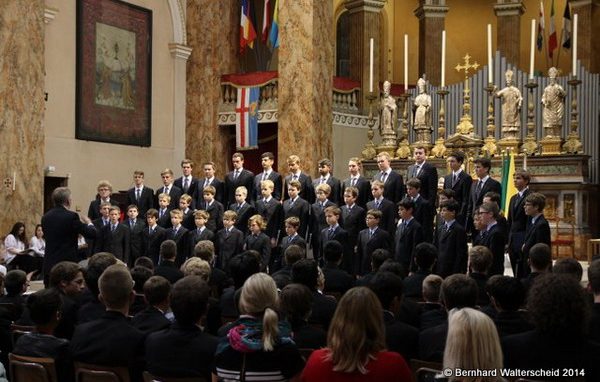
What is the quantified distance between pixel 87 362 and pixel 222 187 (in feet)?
22.7

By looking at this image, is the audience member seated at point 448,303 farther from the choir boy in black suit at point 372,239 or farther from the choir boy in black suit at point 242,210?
the choir boy in black suit at point 242,210

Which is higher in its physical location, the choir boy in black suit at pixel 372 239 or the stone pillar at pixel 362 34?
the stone pillar at pixel 362 34

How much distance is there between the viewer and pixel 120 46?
14.9m

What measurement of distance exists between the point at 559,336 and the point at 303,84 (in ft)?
36.3

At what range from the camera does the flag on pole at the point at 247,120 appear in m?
15.9

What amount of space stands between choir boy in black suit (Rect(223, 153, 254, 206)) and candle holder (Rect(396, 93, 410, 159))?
5084 mm

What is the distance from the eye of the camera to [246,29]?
53.9 ft

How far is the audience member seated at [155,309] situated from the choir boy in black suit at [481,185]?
194 inches

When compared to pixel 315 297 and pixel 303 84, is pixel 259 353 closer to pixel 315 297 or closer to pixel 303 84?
pixel 315 297

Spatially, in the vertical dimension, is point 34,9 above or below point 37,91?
above

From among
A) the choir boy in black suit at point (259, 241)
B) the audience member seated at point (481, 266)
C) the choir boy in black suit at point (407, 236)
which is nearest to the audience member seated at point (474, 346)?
the audience member seated at point (481, 266)

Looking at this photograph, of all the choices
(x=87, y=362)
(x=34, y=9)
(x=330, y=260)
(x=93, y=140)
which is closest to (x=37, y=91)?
(x=34, y=9)

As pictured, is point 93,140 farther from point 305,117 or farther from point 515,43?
point 515,43

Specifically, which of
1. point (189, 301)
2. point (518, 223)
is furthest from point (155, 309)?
point (518, 223)
